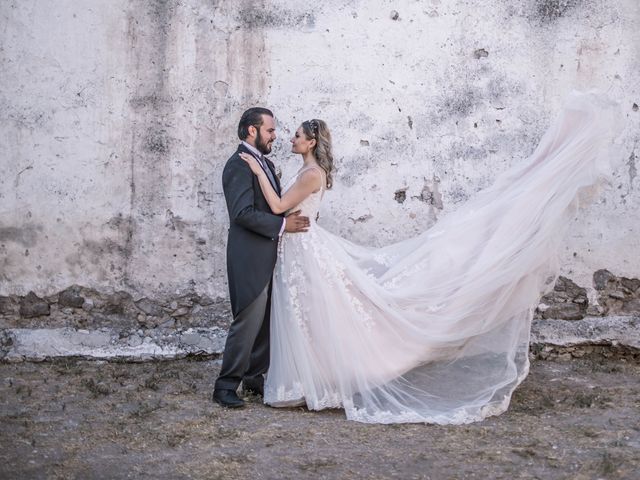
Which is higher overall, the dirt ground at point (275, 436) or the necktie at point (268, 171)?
the necktie at point (268, 171)

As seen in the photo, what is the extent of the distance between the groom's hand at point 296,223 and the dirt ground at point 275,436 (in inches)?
45.2

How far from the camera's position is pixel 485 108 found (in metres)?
6.32

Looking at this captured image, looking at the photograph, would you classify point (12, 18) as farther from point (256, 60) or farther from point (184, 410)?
point (184, 410)

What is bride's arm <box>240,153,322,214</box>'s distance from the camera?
5230 mm

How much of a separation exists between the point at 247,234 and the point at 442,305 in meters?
1.31

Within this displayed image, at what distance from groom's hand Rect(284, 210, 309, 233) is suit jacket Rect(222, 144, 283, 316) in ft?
0.22

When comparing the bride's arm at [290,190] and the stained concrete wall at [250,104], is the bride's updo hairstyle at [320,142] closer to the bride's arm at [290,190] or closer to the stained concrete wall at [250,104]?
the bride's arm at [290,190]

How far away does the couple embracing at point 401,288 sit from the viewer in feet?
16.6

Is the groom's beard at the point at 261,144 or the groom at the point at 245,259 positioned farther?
the groom's beard at the point at 261,144

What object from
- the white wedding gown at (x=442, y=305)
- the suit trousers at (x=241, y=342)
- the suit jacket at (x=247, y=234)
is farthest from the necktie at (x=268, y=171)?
the suit trousers at (x=241, y=342)

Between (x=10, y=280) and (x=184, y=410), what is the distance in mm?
2096

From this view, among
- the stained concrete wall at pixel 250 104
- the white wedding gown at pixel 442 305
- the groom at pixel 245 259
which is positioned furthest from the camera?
the stained concrete wall at pixel 250 104

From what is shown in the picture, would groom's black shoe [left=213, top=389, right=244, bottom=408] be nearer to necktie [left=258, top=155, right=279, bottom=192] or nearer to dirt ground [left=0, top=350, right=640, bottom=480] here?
dirt ground [left=0, top=350, right=640, bottom=480]

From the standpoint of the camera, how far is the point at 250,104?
20.7 feet
